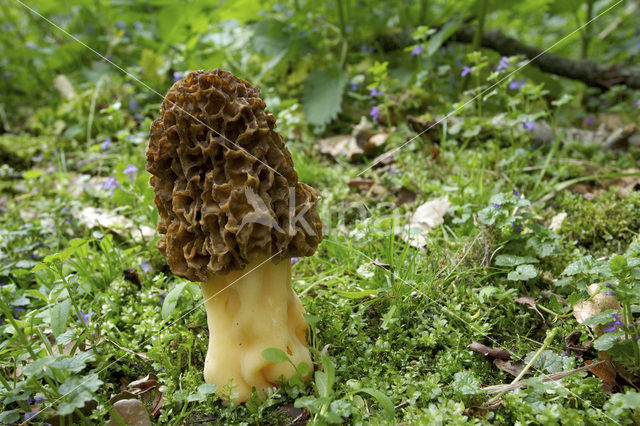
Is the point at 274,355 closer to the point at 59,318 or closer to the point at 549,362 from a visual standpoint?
the point at 59,318

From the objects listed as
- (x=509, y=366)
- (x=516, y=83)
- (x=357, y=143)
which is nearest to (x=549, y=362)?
(x=509, y=366)

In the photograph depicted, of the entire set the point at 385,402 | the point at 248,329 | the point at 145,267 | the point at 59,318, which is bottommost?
the point at 385,402

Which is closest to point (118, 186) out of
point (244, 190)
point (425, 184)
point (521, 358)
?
point (244, 190)

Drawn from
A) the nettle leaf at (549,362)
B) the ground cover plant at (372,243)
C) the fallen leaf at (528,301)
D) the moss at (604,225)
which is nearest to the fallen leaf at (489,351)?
the ground cover plant at (372,243)

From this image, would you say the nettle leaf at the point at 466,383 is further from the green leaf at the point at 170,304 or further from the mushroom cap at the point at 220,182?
the green leaf at the point at 170,304

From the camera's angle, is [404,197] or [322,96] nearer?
[404,197]

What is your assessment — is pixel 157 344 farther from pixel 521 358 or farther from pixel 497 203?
pixel 497 203
